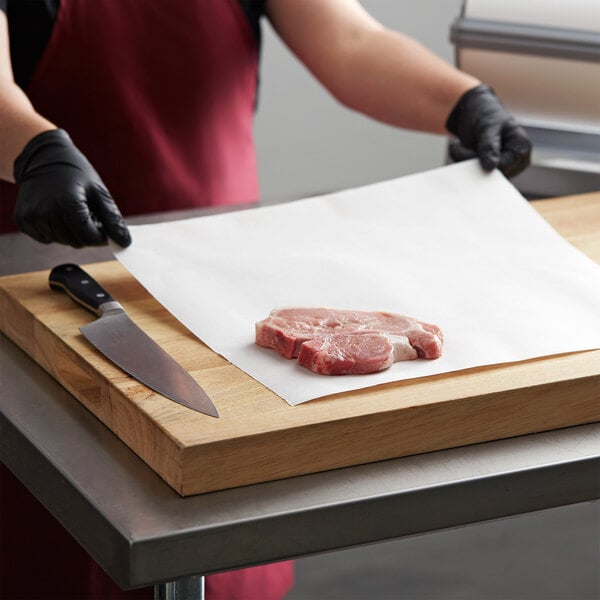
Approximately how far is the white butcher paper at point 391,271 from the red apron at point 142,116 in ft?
1.32

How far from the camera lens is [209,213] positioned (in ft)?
5.33

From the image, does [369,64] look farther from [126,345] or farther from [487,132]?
[126,345]

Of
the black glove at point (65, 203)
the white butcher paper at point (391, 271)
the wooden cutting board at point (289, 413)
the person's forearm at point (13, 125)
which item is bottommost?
the wooden cutting board at point (289, 413)

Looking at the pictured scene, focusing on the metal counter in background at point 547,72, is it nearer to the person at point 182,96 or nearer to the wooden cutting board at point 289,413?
the person at point 182,96

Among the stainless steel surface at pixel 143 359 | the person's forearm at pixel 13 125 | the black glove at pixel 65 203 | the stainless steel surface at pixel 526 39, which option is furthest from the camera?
the stainless steel surface at pixel 526 39

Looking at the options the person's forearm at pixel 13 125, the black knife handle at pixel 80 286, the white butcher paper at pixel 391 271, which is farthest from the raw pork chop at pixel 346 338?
the person's forearm at pixel 13 125

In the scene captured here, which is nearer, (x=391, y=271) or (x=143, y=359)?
(x=143, y=359)

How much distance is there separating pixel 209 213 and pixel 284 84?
81.1 inches

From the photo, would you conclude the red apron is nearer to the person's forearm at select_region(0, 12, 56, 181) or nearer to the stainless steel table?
the person's forearm at select_region(0, 12, 56, 181)

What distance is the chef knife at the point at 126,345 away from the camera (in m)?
0.99

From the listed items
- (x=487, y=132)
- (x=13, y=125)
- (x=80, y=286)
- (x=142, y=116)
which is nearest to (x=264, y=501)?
(x=80, y=286)

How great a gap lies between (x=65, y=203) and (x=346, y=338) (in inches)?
14.2

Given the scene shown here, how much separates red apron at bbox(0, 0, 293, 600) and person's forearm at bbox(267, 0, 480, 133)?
82mm

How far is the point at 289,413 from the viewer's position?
0.96m
